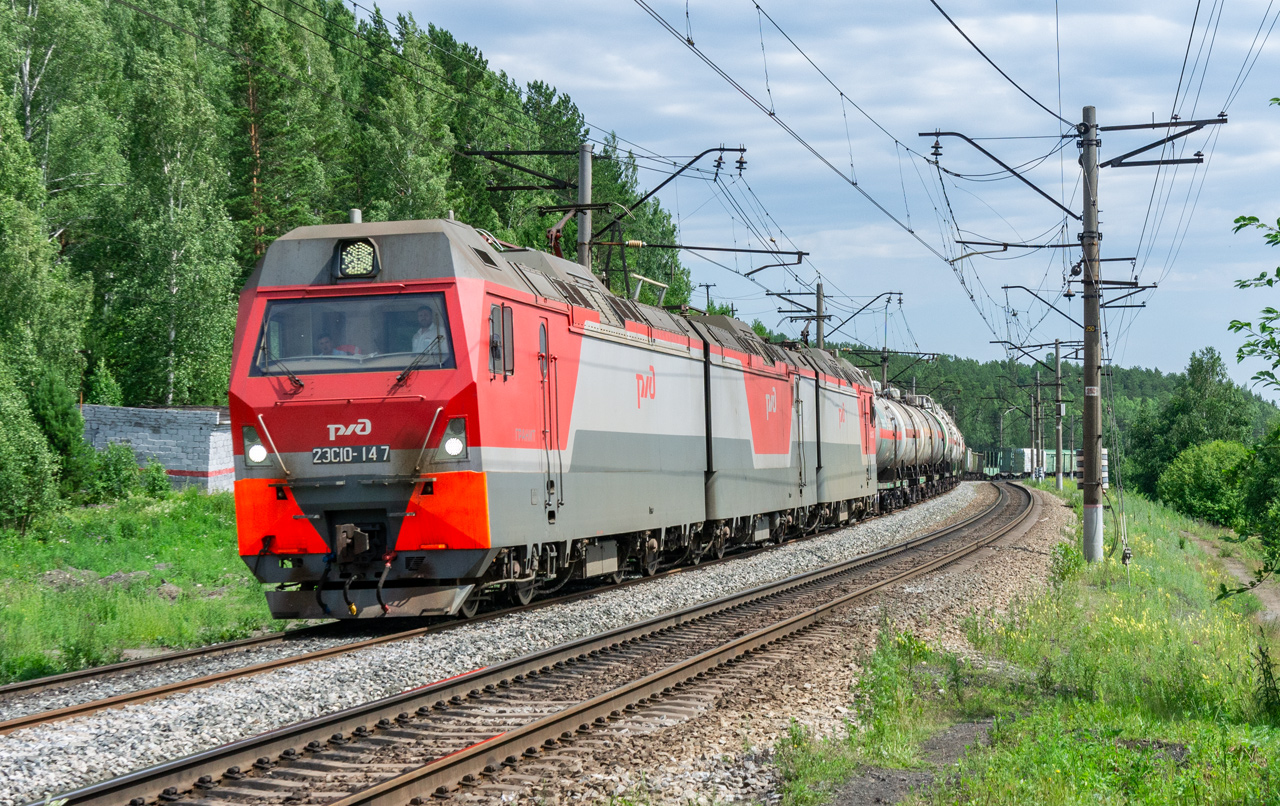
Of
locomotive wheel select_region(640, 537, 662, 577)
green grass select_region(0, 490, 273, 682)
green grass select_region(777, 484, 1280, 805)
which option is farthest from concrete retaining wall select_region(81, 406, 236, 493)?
green grass select_region(777, 484, 1280, 805)

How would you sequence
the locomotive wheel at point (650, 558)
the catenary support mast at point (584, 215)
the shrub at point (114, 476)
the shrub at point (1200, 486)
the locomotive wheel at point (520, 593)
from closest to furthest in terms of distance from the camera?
the locomotive wheel at point (520, 593), the locomotive wheel at point (650, 558), the catenary support mast at point (584, 215), the shrub at point (114, 476), the shrub at point (1200, 486)

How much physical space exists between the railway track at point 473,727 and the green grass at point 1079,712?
1426mm

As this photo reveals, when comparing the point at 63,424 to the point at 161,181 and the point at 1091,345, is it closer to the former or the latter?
the point at 161,181

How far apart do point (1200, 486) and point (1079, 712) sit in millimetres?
67813

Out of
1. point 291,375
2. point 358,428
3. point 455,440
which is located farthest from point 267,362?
point 455,440

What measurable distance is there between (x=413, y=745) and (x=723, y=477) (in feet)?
40.6

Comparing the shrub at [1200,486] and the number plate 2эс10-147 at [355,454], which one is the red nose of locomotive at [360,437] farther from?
the shrub at [1200,486]

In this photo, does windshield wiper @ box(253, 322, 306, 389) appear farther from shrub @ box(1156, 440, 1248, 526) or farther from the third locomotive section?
shrub @ box(1156, 440, 1248, 526)

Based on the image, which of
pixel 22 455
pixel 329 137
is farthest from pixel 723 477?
pixel 329 137

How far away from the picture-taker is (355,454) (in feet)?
36.0

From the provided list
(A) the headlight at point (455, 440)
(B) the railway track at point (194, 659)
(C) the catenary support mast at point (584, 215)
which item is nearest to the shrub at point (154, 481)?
(C) the catenary support mast at point (584, 215)

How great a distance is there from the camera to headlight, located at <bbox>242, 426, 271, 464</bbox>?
11094 mm

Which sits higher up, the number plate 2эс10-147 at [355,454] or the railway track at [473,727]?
the number plate 2эс10-147 at [355,454]

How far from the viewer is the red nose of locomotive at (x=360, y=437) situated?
1091cm
